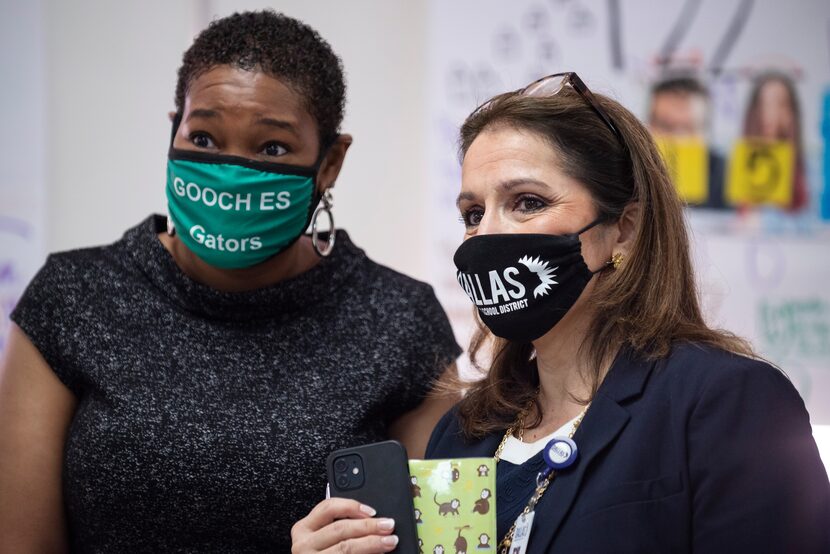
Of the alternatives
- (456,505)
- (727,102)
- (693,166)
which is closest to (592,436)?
(456,505)

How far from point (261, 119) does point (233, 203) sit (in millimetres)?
170

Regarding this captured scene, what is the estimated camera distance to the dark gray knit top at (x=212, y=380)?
1.81m

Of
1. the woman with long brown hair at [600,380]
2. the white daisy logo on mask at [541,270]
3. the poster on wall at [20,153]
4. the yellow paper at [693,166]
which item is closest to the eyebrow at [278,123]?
the woman with long brown hair at [600,380]

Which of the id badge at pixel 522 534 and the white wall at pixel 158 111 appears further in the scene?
the white wall at pixel 158 111

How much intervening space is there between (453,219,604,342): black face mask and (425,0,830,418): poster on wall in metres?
1.71

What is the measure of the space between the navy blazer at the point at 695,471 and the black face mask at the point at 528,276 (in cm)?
18

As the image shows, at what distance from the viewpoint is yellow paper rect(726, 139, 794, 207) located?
10.8 ft

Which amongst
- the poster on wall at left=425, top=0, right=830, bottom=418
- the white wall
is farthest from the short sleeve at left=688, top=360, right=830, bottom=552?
the white wall

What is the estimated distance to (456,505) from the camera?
1.41 meters

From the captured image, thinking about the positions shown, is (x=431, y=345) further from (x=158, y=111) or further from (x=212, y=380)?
(x=158, y=111)

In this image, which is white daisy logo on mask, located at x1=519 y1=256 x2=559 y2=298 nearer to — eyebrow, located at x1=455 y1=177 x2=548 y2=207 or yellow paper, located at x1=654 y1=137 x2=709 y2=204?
eyebrow, located at x1=455 y1=177 x2=548 y2=207

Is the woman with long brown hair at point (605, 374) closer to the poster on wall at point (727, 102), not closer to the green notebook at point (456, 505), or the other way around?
the green notebook at point (456, 505)

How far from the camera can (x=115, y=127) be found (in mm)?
3326

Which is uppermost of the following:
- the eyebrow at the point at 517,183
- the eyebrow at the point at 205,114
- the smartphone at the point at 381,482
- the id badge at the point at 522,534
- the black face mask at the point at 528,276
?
the eyebrow at the point at 205,114
